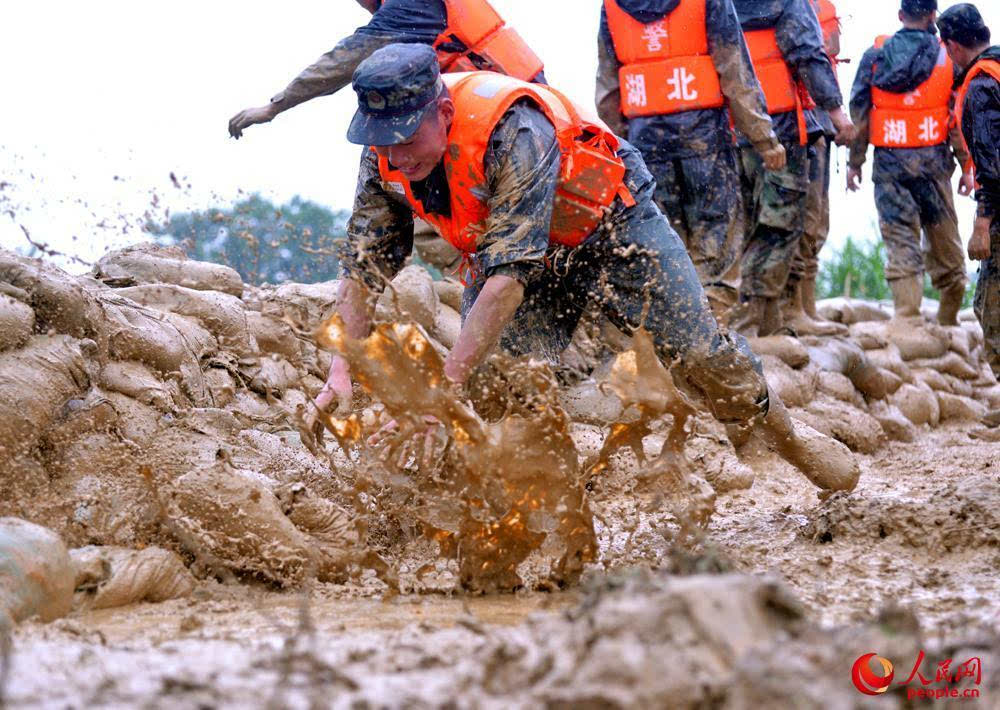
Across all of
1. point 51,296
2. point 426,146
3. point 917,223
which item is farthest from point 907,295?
point 51,296

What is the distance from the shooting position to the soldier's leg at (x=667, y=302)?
10.5 feet

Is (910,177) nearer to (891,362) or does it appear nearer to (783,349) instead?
(891,362)

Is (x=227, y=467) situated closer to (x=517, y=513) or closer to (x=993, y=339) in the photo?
(x=517, y=513)

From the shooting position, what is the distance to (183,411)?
343 centimetres

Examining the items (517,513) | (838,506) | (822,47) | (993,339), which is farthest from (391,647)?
(822,47)

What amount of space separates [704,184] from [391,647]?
4133mm

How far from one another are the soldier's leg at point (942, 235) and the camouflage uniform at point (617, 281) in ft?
15.6

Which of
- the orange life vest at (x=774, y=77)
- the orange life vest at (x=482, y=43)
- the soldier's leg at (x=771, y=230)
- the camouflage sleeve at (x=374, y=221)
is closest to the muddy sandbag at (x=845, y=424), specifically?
the soldier's leg at (x=771, y=230)

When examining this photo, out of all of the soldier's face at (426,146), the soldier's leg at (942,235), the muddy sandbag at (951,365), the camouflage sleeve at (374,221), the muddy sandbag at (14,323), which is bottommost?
the muddy sandbag at (951,365)

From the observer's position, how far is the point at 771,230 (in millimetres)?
6254

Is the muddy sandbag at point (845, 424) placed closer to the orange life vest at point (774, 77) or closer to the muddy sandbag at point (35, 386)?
the orange life vest at point (774, 77)

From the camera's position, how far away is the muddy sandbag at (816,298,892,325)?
8484 millimetres

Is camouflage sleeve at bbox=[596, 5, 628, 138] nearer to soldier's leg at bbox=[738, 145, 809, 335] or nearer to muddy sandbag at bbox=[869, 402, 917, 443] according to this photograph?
A: soldier's leg at bbox=[738, 145, 809, 335]

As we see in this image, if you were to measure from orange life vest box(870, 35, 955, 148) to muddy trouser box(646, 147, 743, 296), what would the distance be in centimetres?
238
